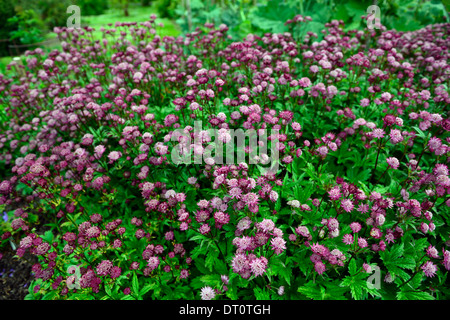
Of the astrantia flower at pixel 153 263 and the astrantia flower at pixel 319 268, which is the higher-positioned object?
the astrantia flower at pixel 319 268

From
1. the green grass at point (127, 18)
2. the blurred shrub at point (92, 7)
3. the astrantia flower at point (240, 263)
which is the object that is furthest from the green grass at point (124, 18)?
the astrantia flower at point (240, 263)

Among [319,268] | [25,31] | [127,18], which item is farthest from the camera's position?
[127,18]

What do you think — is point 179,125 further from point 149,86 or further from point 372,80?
point 372,80

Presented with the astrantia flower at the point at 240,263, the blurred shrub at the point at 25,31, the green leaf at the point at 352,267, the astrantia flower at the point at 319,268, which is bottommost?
the green leaf at the point at 352,267

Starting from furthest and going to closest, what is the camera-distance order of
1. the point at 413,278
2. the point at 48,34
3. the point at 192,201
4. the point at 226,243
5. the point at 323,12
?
the point at 48,34 < the point at 323,12 < the point at 192,201 < the point at 226,243 < the point at 413,278

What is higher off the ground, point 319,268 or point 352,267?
point 319,268

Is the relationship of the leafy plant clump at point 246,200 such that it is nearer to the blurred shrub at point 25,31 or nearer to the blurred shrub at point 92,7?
the blurred shrub at point 25,31

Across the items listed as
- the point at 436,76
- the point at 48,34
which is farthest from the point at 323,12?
the point at 48,34

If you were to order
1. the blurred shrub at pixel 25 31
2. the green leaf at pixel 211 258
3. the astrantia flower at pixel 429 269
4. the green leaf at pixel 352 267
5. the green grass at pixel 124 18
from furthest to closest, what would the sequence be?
1. the green grass at pixel 124 18
2. the blurred shrub at pixel 25 31
3. the green leaf at pixel 211 258
4. the green leaf at pixel 352 267
5. the astrantia flower at pixel 429 269

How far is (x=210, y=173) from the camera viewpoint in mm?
3498

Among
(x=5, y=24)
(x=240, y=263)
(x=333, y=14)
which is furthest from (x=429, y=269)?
(x=5, y=24)

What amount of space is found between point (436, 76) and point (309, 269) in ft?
15.3

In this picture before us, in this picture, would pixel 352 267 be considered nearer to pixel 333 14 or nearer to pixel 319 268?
pixel 319 268
